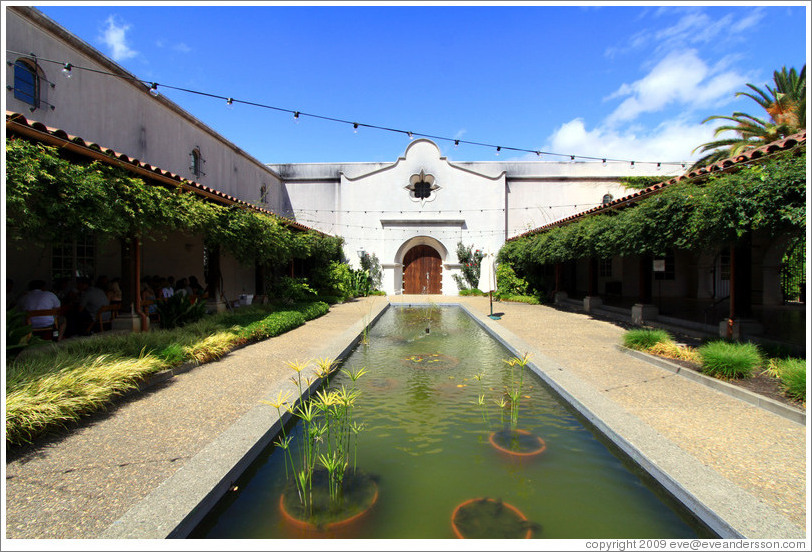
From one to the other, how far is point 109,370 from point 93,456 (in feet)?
5.72

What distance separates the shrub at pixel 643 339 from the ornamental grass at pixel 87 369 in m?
7.81

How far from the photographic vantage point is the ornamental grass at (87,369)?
370 centimetres

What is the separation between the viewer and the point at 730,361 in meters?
5.45

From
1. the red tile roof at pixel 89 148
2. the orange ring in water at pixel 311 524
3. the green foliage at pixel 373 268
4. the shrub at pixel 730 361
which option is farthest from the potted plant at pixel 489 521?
the green foliage at pixel 373 268

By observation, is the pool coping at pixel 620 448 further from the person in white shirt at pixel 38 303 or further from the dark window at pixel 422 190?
the dark window at pixel 422 190

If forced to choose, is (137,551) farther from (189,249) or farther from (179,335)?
(189,249)

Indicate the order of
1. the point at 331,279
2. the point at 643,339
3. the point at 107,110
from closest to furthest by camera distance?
1. the point at 643,339
2. the point at 107,110
3. the point at 331,279

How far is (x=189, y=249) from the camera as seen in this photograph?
43.9 ft

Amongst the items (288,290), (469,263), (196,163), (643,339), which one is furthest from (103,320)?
(469,263)

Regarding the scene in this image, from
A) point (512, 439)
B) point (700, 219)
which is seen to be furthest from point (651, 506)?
point (700, 219)

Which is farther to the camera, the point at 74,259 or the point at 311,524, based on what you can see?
the point at 74,259

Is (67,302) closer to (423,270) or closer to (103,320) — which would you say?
(103,320)

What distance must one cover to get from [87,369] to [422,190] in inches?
789

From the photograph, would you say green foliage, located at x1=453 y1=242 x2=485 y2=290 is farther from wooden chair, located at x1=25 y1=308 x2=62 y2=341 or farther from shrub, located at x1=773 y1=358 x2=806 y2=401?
wooden chair, located at x1=25 y1=308 x2=62 y2=341
